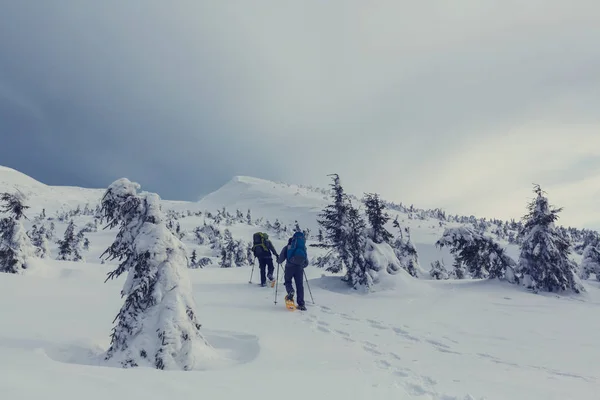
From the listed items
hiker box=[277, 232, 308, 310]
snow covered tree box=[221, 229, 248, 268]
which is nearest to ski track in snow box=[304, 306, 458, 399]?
hiker box=[277, 232, 308, 310]

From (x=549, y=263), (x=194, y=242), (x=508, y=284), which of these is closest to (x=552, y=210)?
(x=549, y=263)

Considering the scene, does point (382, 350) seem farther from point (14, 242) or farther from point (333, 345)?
point (14, 242)

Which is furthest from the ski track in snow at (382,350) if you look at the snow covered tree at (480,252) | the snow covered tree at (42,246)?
the snow covered tree at (42,246)

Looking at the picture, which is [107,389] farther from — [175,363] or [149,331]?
[149,331]

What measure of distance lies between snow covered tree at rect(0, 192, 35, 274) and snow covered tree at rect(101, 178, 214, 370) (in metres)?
A: 15.4

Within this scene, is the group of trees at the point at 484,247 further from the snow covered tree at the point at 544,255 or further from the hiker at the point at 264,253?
the hiker at the point at 264,253

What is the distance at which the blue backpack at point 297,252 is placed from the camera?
10.3 metres

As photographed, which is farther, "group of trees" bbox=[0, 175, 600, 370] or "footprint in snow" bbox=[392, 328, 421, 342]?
"footprint in snow" bbox=[392, 328, 421, 342]

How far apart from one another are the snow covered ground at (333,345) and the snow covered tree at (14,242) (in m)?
9.90

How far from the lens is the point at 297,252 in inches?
407

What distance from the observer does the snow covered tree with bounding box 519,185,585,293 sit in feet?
40.4

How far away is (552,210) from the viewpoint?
13539 mm

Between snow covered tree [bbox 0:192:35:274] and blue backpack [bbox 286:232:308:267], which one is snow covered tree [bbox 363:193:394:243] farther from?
snow covered tree [bbox 0:192:35:274]

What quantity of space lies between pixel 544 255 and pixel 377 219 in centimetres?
657
